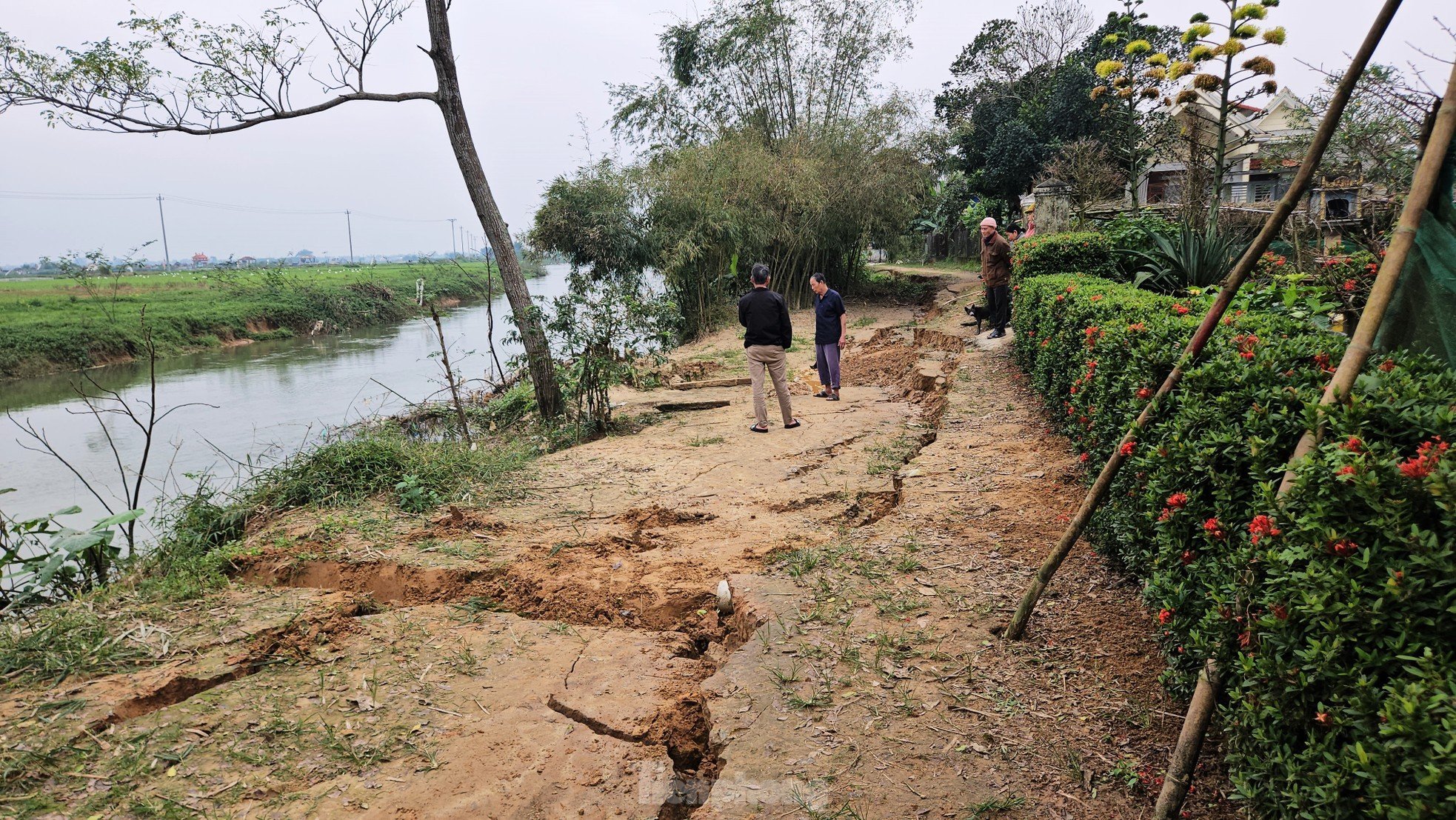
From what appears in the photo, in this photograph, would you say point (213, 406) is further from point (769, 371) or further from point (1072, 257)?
point (1072, 257)

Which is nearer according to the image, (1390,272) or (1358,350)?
(1358,350)

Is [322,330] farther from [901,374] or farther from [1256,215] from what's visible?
[1256,215]

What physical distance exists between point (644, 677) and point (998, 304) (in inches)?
351

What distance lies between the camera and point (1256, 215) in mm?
9875

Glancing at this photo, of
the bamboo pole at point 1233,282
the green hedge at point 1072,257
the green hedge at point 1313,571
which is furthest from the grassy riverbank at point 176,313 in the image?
the green hedge at point 1313,571

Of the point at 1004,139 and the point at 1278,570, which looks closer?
the point at 1278,570

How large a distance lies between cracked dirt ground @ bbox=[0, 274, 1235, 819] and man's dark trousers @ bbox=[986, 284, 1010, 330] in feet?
17.9

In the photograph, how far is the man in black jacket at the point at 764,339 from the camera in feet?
25.0

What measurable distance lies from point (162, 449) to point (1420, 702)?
13465 millimetres

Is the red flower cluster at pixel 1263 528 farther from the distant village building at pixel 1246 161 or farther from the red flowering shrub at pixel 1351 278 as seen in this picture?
the distant village building at pixel 1246 161

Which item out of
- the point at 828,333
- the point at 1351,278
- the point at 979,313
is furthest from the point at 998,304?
the point at 1351,278

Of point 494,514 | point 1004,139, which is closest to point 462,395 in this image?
point 494,514

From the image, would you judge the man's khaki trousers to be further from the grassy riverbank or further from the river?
the grassy riverbank

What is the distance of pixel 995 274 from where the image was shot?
34.4 ft
